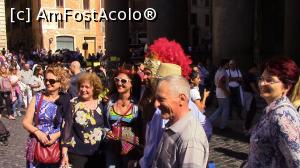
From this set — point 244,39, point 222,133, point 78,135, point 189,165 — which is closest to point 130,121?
point 78,135

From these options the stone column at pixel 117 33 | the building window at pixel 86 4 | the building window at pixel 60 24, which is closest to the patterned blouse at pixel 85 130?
the stone column at pixel 117 33

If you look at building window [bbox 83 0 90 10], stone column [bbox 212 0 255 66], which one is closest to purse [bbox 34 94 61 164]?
stone column [bbox 212 0 255 66]

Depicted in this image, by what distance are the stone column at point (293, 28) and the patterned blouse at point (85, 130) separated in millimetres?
9843

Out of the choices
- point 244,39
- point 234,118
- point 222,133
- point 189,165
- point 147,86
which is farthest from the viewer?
point 244,39

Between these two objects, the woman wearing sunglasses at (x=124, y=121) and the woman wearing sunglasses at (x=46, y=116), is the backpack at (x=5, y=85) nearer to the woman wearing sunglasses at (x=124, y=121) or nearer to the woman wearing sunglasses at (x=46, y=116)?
the woman wearing sunglasses at (x=46, y=116)

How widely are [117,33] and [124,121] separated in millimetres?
17488

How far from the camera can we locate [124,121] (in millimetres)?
4363

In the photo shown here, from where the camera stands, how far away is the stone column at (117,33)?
21516mm

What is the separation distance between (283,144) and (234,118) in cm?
896

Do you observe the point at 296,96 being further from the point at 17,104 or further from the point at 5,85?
the point at 17,104

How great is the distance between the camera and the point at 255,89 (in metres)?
9.91

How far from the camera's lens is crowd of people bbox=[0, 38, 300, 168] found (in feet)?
8.95

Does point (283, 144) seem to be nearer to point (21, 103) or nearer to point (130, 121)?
point (130, 121)

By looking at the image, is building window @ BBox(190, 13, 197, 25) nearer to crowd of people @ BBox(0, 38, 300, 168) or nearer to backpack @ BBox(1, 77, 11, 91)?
backpack @ BBox(1, 77, 11, 91)
